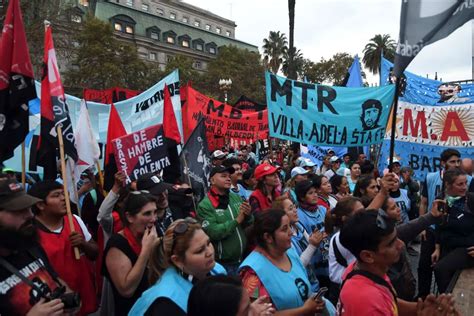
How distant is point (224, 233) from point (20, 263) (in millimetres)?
1871

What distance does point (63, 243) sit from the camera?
3104 millimetres

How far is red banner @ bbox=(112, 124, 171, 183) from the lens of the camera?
4.54 m

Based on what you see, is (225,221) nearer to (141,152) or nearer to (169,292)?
(141,152)

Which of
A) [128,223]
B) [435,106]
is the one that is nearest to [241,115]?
[435,106]

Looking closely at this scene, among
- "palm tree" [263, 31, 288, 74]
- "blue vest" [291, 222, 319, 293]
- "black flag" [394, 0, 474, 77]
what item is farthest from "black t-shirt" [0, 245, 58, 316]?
"palm tree" [263, 31, 288, 74]

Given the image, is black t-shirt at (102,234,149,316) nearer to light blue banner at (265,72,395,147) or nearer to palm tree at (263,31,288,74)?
light blue banner at (265,72,395,147)

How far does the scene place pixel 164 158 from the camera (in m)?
4.79

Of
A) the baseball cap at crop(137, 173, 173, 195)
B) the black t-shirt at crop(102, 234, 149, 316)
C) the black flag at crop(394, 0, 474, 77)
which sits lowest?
the black t-shirt at crop(102, 234, 149, 316)

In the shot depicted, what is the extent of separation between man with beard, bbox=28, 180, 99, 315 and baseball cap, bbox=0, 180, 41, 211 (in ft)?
2.27

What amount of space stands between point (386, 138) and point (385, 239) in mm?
4969

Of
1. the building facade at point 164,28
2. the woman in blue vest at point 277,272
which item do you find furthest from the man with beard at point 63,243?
the building facade at point 164,28

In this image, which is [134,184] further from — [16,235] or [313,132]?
[313,132]

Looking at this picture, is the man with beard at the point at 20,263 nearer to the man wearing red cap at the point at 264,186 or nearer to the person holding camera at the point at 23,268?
the person holding camera at the point at 23,268

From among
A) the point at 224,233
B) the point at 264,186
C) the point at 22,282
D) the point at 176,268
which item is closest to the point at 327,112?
the point at 264,186
